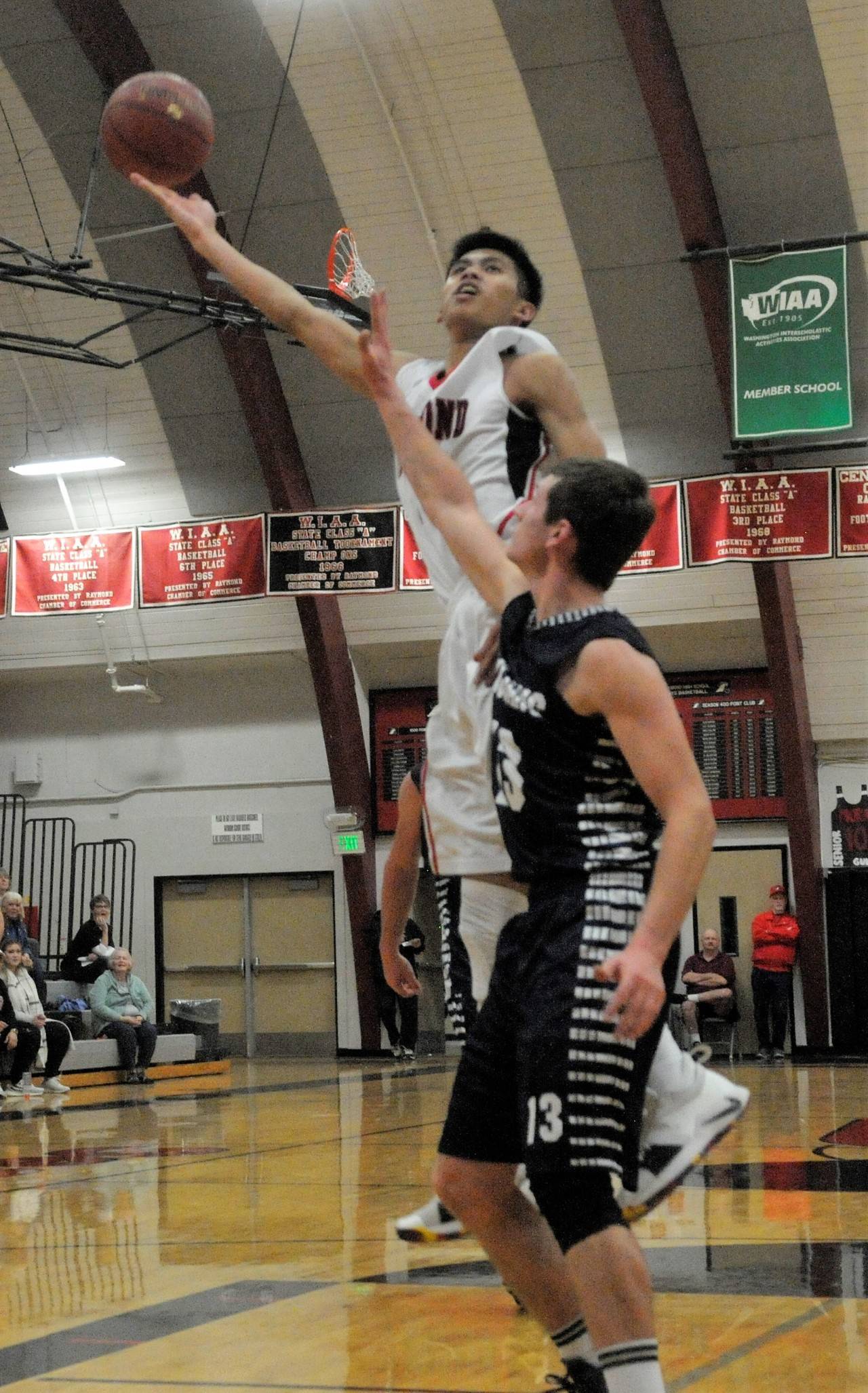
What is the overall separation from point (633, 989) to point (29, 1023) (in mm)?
11258

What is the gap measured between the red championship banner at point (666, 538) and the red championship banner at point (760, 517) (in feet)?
0.30

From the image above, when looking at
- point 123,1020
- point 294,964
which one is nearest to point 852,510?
point 123,1020

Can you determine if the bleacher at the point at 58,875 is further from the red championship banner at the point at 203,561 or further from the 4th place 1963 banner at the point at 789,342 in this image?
the 4th place 1963 banner at the point at 789,342

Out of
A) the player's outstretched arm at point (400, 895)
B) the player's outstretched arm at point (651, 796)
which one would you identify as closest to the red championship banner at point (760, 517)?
the player's outstretched arm at point (400, 895)

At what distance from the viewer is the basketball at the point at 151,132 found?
4.38 m

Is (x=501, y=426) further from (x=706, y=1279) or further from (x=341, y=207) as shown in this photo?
(x=341, y=207)

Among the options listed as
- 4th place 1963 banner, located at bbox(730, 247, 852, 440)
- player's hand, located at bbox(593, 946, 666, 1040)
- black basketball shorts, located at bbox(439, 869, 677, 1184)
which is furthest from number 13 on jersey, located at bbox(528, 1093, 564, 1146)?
4th place 1963 banner, located at bbox(730, 247, 852, 440)

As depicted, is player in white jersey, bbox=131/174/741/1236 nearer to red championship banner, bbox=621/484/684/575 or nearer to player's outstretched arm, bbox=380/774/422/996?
player's outstretched arm, bbox=380/774/422/996

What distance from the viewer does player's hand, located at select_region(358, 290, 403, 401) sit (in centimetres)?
321

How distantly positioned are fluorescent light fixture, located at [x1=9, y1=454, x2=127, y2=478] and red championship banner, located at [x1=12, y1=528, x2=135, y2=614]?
0.65 metres

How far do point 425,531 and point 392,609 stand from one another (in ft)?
47.7

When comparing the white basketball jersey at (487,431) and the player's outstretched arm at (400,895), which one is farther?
the player's outstretched arm at (400,895)

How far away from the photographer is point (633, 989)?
8.13 feet

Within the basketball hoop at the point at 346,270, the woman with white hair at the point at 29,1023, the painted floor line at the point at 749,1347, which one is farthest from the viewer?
the basketball hoop at the point at 346,270
